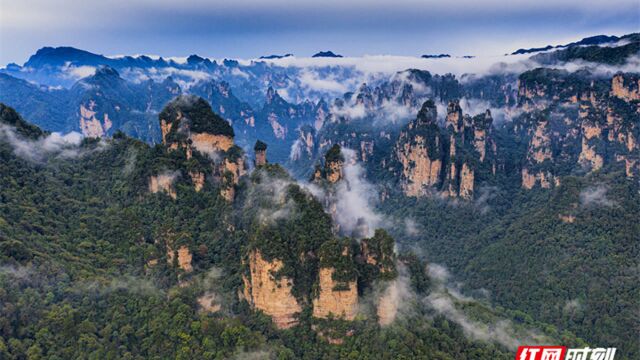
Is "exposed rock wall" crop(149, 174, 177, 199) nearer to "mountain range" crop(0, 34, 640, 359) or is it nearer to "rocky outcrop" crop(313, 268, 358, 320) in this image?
"mountain range" crop(0, 34, 640, 359)

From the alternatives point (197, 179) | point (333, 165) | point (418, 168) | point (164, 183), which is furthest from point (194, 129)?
point (418, 168)

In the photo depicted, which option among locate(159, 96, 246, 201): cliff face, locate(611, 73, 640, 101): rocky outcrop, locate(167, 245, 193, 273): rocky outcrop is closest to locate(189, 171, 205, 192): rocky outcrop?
locate(159, 96, 246, 201): cliff face

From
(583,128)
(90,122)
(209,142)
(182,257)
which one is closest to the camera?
(182,257)

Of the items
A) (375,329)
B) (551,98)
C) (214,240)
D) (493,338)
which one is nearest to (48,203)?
(214,240)

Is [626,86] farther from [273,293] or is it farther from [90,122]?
[90,122]

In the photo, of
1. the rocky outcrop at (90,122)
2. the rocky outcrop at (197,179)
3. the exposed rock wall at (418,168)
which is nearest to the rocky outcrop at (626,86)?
the exposed rock wall at (418,168)

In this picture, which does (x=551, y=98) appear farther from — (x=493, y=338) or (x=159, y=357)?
(x=159, y=357)

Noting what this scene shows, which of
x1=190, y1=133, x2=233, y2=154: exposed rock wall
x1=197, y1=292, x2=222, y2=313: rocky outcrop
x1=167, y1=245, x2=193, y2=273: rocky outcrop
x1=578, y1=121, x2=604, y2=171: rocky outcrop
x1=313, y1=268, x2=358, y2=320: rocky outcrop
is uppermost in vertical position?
x1=190, y1=133, x2=233, y2=154: exposed rock wall
